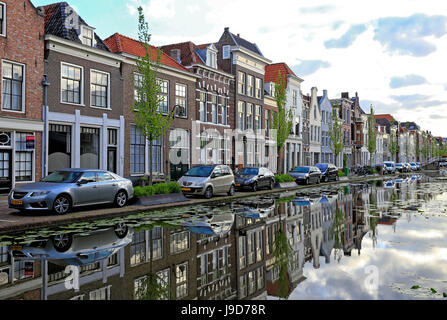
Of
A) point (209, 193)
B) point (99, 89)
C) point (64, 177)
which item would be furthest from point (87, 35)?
point (64, 177)

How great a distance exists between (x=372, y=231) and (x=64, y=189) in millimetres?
10002

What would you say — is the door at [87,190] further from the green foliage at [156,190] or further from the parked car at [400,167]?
the parked car at [400,167]

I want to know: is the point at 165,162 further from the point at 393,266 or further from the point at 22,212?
the point at 393,266

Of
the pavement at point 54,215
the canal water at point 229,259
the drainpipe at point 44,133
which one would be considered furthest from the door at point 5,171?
the canal water at point 229,259

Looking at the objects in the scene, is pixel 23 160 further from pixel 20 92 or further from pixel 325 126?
pixel 325 126

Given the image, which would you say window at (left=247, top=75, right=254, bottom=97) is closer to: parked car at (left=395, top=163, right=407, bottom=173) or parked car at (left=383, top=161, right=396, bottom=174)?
parked car at (left=383, top=161, right=396, bottom=174)

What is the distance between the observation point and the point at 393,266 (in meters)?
7.70

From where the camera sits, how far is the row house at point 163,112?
87.1ft

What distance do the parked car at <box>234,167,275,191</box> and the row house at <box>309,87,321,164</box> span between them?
1160 inches

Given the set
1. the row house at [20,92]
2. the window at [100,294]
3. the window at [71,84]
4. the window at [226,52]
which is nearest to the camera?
the window at [100,294]

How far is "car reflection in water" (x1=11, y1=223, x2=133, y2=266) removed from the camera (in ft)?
26.4

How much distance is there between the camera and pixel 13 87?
20000 mm

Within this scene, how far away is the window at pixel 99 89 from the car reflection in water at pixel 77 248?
1480cm
